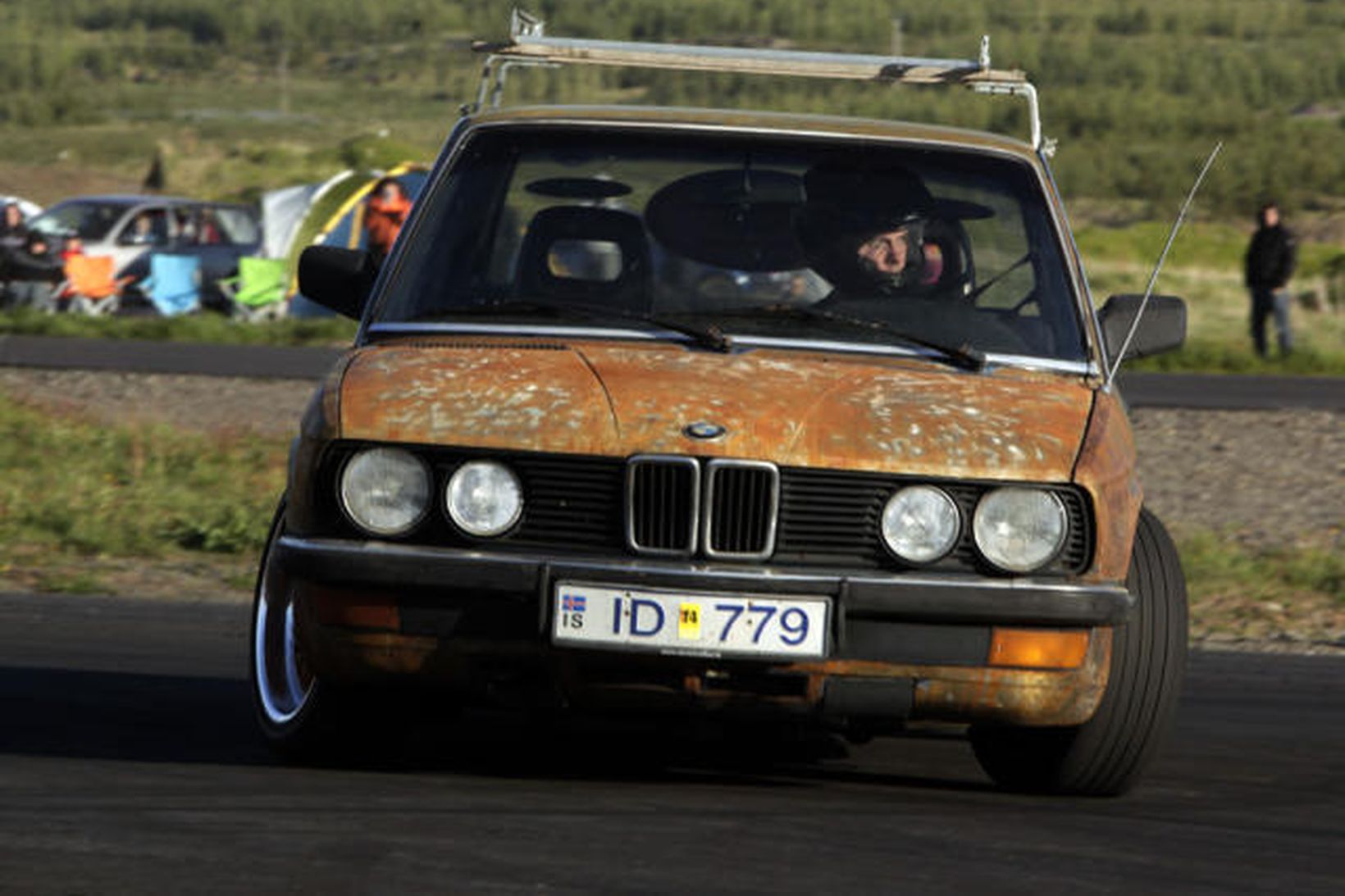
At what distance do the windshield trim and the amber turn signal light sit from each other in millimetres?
818

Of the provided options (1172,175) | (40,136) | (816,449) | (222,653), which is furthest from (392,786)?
(40,136)

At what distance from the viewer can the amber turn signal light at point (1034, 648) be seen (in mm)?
5027

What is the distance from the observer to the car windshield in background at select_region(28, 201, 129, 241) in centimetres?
2908

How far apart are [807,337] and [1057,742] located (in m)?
1.06

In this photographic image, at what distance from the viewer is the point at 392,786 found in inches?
206

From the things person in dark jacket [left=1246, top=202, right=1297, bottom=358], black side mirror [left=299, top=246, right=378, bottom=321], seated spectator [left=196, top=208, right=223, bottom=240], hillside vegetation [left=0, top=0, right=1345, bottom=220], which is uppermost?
black side mirror [left=299, top=246, right=378, bottom=321]

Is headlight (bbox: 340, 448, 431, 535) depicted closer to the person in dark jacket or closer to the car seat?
the car seat

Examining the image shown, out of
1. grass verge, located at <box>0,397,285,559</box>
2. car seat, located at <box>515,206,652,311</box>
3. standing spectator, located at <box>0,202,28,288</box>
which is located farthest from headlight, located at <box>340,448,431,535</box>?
standing spectator, located at <box>0,202,28,288</box>

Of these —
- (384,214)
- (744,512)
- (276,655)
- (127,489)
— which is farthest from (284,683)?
(384,214)

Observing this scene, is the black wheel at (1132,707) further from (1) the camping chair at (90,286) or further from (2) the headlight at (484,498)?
(1) the camping chair at (90,286)

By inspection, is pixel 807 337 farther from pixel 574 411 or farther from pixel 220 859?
pixel 220 859

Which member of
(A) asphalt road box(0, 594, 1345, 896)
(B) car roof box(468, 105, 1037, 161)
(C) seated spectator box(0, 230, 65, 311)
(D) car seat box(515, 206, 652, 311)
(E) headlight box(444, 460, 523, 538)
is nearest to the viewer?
(A) asphalt road box(0, 594, 1345, 896)

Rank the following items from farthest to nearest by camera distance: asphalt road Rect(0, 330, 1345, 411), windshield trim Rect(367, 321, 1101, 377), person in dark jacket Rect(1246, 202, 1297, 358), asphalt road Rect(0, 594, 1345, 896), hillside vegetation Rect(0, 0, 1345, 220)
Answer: hillside vegetation Rect(0, 0, 1345, 220) < person in dark jacket Rect(1246, 202, 1297, 358) < asphalt road Rect(0, 330, 1345, 411) < windshield trim Rect(367, 321, 1101, 377) < asphalt road Rect(0, 594, 1345, 896)

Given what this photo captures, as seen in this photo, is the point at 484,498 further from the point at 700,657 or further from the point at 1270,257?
the point at 1270,257
